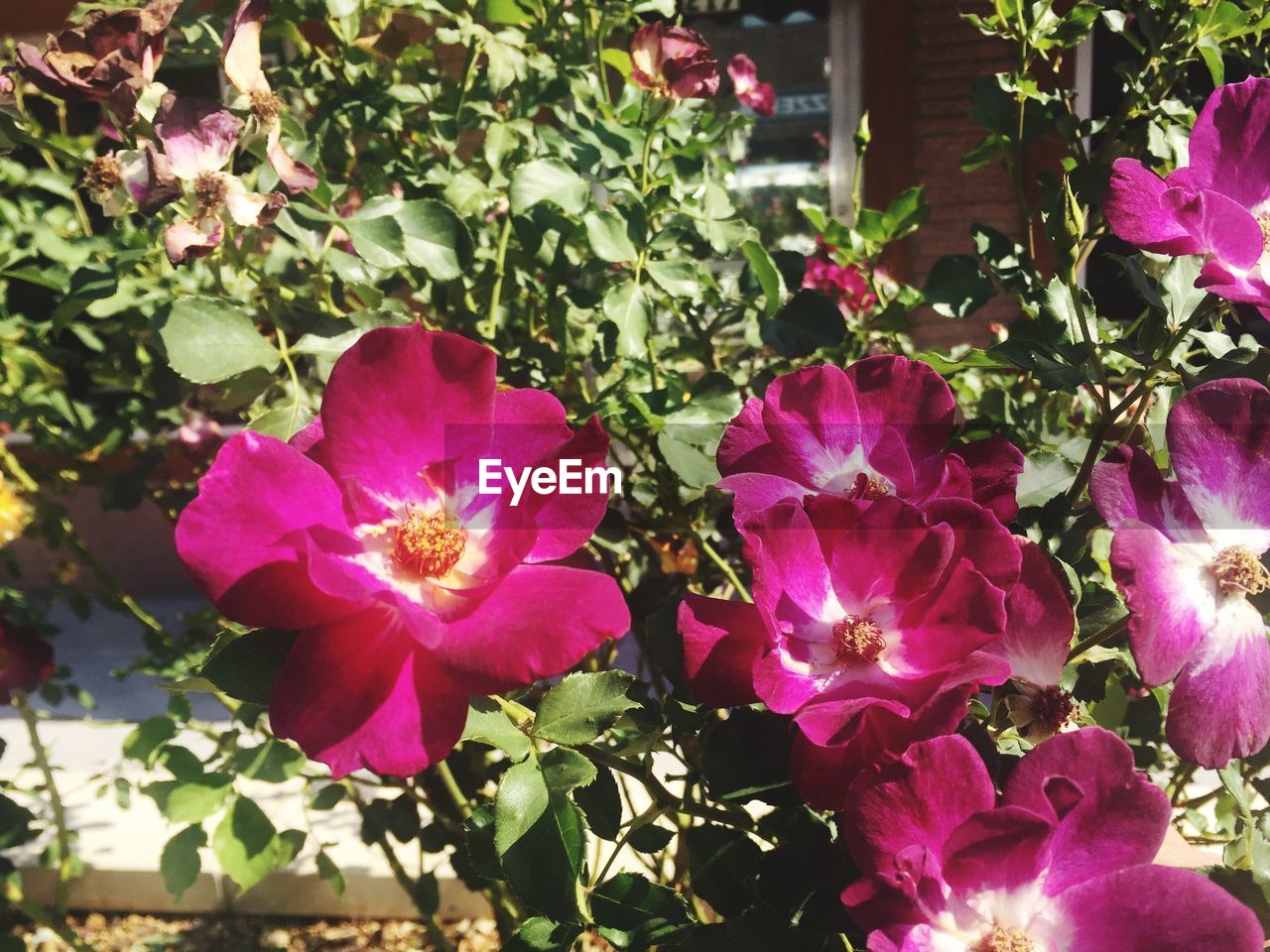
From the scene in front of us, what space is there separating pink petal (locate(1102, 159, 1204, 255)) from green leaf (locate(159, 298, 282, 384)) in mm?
580

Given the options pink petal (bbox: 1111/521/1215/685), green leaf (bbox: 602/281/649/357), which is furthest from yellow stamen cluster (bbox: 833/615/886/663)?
green leaf (bbox: 602/281/649/357)

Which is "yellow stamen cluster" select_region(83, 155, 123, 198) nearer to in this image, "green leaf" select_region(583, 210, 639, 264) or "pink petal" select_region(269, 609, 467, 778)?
"green leaf" select_region(583, 210, 639, 264)

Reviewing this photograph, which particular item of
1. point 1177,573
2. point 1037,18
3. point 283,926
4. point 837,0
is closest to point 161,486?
point 283,926

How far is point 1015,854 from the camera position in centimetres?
36

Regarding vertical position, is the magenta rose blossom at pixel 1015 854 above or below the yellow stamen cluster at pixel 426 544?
below

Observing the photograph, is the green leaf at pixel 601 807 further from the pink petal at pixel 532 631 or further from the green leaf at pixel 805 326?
the green leaf at pixel 805 326

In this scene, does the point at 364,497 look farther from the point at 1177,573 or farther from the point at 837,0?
the point at 837,0

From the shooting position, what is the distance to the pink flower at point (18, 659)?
1346 mm

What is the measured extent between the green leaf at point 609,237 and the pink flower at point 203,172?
25 centimetres

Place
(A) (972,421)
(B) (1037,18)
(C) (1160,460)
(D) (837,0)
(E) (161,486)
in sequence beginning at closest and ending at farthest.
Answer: (C) (1160,460) → (B) (1037,18) → (A) (972,421) → (E) (161,486) → (D) (837,0)

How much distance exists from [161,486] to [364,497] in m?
1.23

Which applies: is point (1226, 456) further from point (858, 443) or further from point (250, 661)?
point (250, 661)

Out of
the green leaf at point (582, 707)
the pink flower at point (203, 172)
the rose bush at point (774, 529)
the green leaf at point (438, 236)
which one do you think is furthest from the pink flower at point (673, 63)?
the green leaf at point (582, 707)

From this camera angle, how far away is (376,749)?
0.38m
